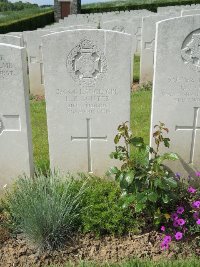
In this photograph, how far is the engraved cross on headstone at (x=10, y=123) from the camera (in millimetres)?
3936

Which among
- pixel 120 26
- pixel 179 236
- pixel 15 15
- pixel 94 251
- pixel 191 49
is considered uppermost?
pixel 15 15

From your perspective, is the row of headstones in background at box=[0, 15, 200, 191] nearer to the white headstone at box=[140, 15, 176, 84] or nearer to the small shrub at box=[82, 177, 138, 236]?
the small shrub at box=[82, 177, 138, 236]

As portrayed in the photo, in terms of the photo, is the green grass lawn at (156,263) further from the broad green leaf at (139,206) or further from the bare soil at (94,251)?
the broad green leaf at (139,206)

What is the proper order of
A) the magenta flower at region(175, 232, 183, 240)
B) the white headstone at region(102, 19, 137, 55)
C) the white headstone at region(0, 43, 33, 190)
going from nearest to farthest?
the magenta flower at region(175, 232, 183, 240), the white headstone at region(0, 43, 33, 190), the white headstone at region(102, 19, 137, 55)

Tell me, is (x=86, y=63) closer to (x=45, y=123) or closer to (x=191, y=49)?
(x=191, y=49)

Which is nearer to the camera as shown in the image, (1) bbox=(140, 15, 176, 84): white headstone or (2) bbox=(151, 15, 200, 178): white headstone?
(2) bbox=(151, 15, 200, 178): white headstone

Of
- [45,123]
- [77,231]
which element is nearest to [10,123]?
[77,231]

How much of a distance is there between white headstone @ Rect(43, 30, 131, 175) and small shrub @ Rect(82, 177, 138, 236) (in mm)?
663

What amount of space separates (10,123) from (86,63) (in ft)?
3.39

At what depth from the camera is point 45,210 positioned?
11.2 feet

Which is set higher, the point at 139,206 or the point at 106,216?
the point at 139,206

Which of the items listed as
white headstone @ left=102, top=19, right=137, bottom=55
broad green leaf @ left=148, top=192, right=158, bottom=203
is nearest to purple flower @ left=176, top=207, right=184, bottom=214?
broad green leaf @ left=148, top=192, right=158, bottom=203

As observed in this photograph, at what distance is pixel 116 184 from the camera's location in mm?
3984

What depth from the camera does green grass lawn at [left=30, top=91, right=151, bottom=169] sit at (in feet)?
17.6
